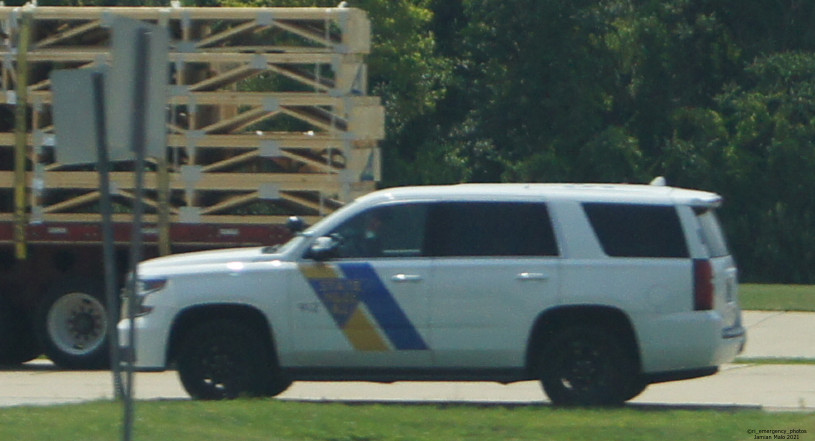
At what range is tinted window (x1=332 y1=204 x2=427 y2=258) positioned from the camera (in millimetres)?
10391

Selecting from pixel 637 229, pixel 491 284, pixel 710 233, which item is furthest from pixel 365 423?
pixel 710 233

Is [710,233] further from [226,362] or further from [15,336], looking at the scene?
[15,336]

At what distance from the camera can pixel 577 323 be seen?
10266mm

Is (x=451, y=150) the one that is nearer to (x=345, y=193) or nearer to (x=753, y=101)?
(x=753, y=101)

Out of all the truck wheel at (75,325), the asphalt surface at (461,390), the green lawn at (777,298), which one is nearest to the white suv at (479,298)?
the asphalt surface at (461,390)

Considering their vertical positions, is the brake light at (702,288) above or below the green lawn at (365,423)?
above

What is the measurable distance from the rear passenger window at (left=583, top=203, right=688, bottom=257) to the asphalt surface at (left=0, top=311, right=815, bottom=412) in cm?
147

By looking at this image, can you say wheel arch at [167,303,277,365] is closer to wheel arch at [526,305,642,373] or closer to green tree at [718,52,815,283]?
wheel arch at [526,305,642,373]

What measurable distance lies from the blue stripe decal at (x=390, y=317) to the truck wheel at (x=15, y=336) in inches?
210

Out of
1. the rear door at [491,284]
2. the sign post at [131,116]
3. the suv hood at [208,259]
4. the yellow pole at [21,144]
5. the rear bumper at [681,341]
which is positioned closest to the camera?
the sign post at [131,116]

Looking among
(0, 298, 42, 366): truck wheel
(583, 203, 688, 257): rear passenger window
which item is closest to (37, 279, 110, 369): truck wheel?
(0, 298, 42, 366): truck wheel

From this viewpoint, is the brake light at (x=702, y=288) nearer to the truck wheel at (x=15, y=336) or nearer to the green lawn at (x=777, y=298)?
the truck wheel at (x=15, y=336)

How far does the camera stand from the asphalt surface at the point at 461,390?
37.2 feet

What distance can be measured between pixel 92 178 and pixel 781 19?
28.9 meters
